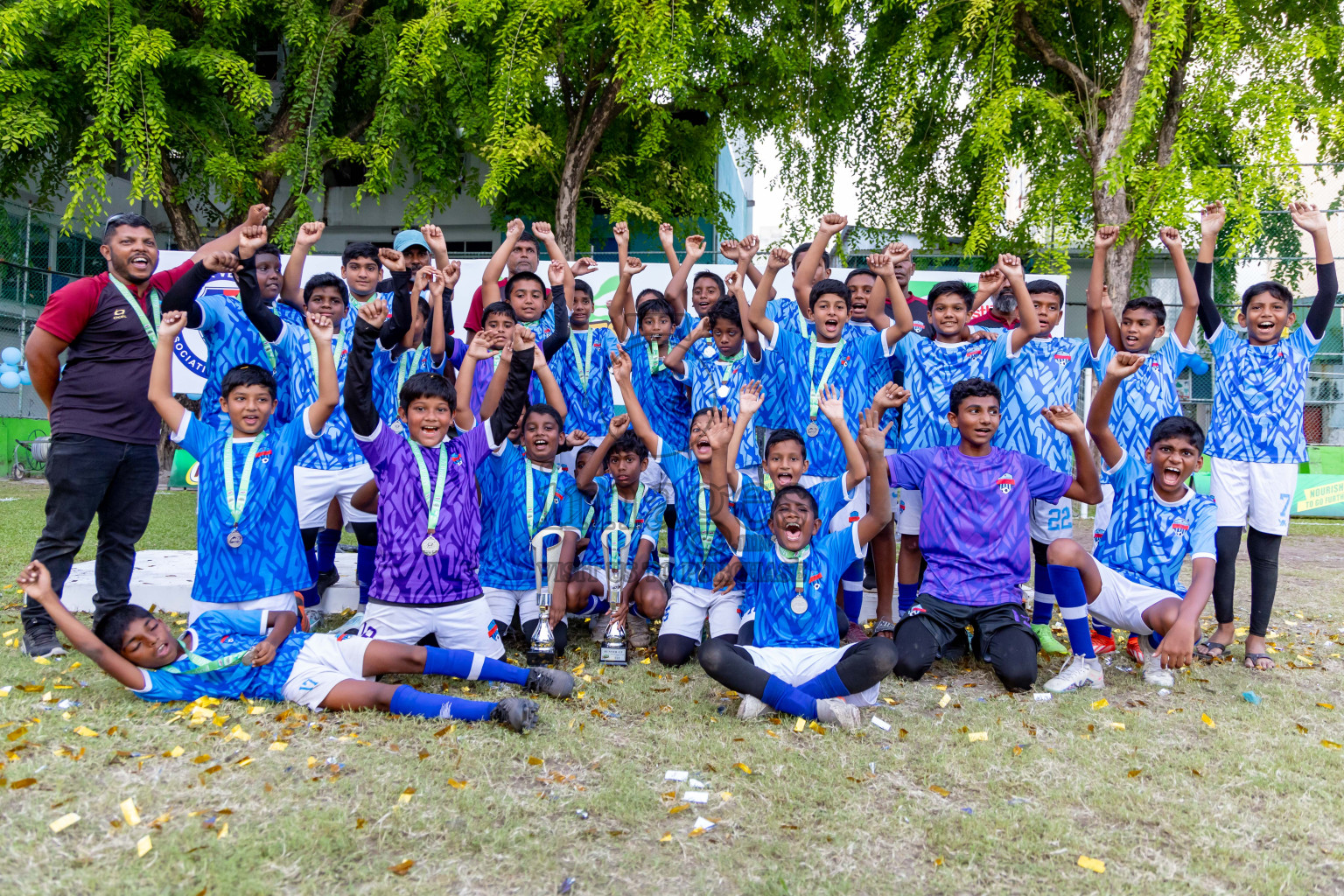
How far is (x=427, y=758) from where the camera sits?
321cm

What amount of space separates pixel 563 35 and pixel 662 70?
7.13 ft

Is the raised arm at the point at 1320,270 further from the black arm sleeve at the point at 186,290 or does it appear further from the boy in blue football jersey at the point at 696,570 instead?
the black arm sleeve at the point at 186,290

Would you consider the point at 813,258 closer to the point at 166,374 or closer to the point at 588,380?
the point at 588,380

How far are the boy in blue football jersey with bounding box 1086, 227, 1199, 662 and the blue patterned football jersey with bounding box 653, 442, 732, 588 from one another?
1943mm

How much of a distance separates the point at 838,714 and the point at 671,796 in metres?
1.00

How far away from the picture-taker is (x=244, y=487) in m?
4.13

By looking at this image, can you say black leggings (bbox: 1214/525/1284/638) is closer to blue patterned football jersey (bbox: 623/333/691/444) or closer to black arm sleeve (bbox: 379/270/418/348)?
blue patterned football jersey (bbox: 623/333/691/444)

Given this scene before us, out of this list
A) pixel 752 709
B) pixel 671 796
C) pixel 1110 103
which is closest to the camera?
pixel 671 796

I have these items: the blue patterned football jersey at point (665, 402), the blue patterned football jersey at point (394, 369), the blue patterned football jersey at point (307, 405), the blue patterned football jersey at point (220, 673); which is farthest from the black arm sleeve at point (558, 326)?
the blue patterned football jersey at point (220, 673)

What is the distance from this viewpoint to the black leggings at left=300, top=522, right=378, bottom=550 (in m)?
5.22

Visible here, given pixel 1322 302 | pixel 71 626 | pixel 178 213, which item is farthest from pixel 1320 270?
pixel 178 213

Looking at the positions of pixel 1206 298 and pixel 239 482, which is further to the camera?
pixel 1206 298

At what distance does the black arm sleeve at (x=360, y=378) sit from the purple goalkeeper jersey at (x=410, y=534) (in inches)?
5.3

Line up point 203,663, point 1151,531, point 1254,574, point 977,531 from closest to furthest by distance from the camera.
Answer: point 203,663 < point 977,531 < point 1151,531 < point 1254,574
